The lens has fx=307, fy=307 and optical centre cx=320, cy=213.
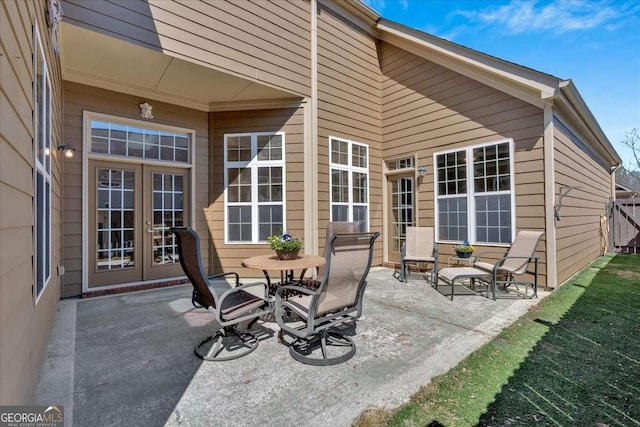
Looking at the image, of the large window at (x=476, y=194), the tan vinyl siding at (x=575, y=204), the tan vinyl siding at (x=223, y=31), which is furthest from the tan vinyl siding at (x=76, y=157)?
the tan vinyl siding at (x=575, y=204)

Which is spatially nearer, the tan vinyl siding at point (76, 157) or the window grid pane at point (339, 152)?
the tan vinyl siding at point (76, 157)

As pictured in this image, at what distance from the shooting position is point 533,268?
498 centimetres

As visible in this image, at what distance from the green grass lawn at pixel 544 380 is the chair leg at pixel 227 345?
54.0 inches

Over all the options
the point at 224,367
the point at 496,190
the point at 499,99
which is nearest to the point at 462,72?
the point at 499,99

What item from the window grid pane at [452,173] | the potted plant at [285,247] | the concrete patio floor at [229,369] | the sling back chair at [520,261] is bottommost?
the concrete patio floor at [229,369]

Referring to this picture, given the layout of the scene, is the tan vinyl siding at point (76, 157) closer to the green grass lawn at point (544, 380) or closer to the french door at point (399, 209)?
the green grass lawn at point (544, 380)

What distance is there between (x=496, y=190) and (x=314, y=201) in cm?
325

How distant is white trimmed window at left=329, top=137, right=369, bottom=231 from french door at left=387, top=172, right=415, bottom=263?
0.64m

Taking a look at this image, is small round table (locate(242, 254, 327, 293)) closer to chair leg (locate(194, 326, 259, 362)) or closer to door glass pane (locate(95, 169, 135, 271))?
chair leg (locate(194, 326, 259, 362))

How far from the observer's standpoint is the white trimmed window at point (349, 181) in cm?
636

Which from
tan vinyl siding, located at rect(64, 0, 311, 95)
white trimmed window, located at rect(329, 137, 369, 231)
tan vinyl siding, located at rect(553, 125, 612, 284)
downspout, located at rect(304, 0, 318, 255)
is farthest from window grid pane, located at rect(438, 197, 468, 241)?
tan vinyl siding, located at rect(64, 0, 311, 95)

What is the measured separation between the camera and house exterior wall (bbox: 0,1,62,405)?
1.30m

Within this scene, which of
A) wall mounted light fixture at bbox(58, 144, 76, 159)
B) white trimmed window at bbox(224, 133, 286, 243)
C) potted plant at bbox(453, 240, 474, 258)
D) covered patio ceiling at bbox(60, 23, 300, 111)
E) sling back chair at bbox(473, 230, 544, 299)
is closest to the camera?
covered patio ceiling at bbox(60, 23, 300, 111)

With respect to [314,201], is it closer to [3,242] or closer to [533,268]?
[533,268]
